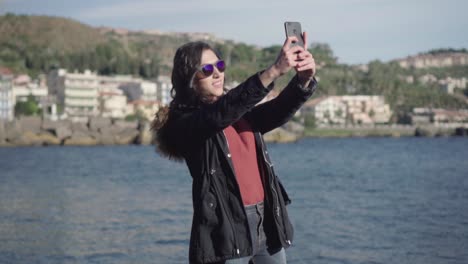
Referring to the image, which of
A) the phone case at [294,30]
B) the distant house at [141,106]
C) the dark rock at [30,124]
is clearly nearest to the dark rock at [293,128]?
the distant house at [141,106]

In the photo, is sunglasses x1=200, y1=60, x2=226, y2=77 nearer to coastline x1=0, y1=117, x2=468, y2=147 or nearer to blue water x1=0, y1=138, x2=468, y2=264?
blue water x1=0, y1=138, x2=468, y2=264

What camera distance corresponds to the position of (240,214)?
3.32 meters

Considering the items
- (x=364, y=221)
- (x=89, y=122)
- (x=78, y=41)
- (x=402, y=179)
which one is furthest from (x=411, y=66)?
(x=364, y=221)

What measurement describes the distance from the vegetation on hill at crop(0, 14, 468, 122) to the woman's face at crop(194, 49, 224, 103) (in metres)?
97.7

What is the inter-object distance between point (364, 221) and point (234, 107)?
37.6 feet

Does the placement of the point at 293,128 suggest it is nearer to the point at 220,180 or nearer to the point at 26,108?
the point at 26,108

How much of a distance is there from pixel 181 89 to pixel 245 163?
426 mm

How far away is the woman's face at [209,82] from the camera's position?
3.42 m

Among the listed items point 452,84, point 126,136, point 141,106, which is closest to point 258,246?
point 126,136

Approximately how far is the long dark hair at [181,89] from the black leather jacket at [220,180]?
3 cm

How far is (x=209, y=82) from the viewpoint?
3.44 metres

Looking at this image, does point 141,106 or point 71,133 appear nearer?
point 71,133

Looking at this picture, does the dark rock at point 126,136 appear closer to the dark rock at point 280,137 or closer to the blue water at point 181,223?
the dark rock at point 280,137

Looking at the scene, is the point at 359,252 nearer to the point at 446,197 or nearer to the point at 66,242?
the point at 66,242
